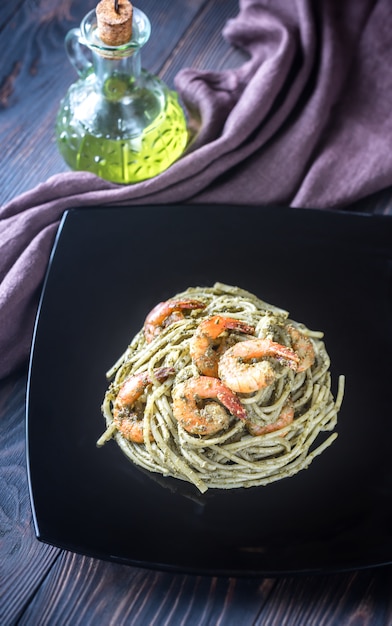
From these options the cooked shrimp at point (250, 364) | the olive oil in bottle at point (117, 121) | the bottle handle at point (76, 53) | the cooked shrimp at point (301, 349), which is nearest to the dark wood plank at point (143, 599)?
the cooked shrimp at point (250, 364)

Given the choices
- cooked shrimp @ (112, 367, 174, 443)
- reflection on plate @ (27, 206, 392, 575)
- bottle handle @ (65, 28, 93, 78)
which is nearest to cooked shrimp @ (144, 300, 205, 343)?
reflection on plate @ (27, 206, 392, 575)

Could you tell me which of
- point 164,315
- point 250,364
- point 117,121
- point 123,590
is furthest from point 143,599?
point 117,121

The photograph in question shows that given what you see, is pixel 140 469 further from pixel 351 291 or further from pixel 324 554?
pixel 351 291

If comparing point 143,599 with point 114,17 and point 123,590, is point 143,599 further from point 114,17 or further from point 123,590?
point 114,17

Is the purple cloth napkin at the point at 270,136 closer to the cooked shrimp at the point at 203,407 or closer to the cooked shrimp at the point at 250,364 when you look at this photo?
the cooked shrimp at the point at 203,407

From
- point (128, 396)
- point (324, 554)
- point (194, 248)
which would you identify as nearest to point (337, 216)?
point (194, 248)

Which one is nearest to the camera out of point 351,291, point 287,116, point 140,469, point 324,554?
point 324,554
